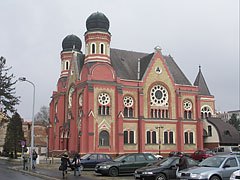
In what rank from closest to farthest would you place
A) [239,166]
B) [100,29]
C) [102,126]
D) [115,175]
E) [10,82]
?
[239,166] → [115,175] → [102,126] → [100,29] → [10,82]

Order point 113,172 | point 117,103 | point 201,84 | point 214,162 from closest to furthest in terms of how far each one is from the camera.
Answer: point 214,162 < point 113,172 < point 117,103 < point 201,84

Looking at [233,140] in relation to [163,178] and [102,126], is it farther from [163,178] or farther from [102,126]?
[163,178]

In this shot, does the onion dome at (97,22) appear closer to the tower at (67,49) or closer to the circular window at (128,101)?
the tower at (67,49)

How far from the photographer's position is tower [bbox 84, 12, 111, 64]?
1973 inches

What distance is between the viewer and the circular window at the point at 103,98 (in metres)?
47.3

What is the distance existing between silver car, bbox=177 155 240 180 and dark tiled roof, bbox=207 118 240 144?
128 ft

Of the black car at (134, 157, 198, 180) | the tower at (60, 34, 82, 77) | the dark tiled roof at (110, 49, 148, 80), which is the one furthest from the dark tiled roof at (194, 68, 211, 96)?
the black car at (134, 157, 198, 180)

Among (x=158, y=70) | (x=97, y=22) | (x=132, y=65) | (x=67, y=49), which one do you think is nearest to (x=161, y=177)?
(x=97, y=22)

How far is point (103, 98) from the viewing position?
47.5 meters

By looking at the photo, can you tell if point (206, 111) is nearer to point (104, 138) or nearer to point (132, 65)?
point (132, 65)

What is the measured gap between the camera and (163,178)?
18.8 metres

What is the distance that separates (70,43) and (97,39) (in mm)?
10739

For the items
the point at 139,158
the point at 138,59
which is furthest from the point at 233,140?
the point at 139,158

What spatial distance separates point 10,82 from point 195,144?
34.3 metres
